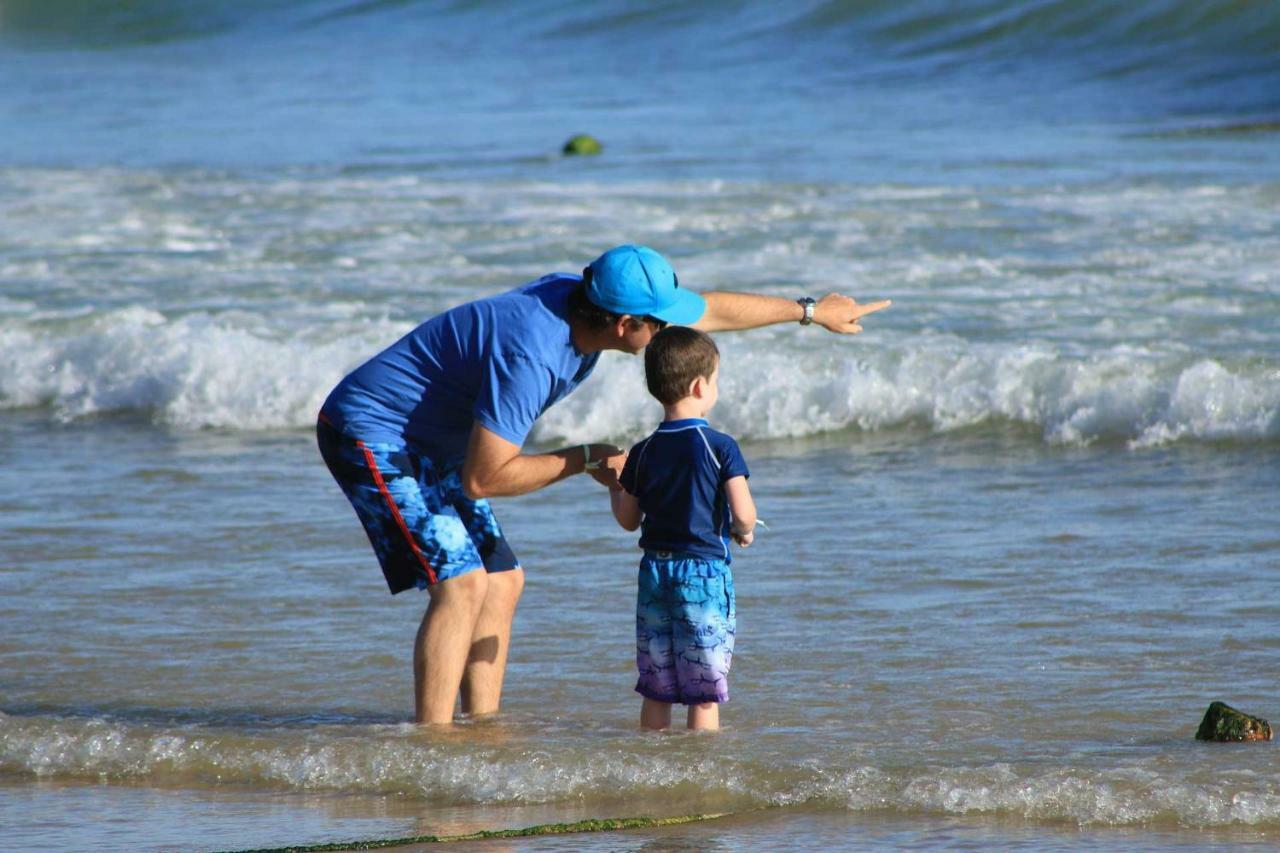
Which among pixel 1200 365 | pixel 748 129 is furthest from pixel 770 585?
pixel 748 129

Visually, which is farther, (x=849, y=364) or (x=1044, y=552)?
(x=849, y=364)

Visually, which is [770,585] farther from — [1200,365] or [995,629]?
[1200,365]

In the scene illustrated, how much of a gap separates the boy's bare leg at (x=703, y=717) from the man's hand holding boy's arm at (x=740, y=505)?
0.56 meters

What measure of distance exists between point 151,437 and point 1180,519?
5.27m

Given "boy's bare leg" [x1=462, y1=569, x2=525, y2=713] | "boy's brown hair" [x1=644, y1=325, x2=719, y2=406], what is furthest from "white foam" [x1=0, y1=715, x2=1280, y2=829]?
"boy's brown hair" [x1=644, y1=325, x2=719, y2=406]

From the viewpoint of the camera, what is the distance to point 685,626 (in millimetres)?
4465

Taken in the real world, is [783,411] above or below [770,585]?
above

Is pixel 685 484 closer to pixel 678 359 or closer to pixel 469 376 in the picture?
pixel 678 359

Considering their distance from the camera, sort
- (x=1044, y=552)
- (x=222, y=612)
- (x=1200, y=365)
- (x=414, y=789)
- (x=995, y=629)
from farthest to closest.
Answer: (x=1200, y=365) < (x=1044, y=552) < (x=222, y=612) < (x=995, y=629) < (x=414, y=789)

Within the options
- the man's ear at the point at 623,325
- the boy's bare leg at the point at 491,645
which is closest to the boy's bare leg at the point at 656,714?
the boy's bare leg at the point at 491,645

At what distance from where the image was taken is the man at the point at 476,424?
13.8ft

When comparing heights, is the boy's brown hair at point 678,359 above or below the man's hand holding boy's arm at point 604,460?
above

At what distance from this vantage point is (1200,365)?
912 cm

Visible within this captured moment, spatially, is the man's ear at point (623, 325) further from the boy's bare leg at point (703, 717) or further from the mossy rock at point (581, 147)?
the mossy rock at point (581, 147)
